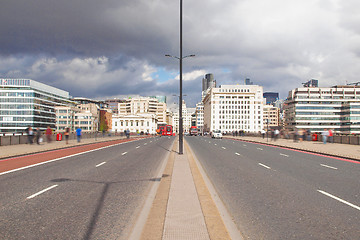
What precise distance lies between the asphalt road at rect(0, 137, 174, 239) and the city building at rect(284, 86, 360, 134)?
144633 mm

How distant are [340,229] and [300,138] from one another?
3815 cm

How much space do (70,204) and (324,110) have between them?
15827cm

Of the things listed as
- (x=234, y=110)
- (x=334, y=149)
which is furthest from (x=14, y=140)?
(x=234, y=110)

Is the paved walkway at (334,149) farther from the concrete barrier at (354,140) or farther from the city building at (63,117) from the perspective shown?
the city building at (63,117)

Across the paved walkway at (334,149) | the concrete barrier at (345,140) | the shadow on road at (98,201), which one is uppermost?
the concrete barrier at (345,140)

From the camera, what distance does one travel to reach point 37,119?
124 m

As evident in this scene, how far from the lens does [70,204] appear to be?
260 inches

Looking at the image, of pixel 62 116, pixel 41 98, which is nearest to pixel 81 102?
pixel 62 116

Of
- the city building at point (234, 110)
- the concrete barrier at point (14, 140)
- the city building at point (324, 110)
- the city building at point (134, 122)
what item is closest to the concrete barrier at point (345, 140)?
the concrete barrier at point (14, 140)

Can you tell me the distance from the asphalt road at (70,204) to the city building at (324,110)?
14463cm

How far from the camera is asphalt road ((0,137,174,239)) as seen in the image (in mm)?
4905

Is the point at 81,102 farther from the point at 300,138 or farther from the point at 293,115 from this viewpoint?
the point at 300,138

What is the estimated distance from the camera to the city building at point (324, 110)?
142 meters

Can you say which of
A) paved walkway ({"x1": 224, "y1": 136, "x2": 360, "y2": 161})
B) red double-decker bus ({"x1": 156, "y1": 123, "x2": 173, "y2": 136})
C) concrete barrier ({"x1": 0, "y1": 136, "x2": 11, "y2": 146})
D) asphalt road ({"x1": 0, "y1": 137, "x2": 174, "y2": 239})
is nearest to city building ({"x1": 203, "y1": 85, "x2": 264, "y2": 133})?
red double-decker bus ({"x1": 156, "y1": 123, "x2": 173, "y2": 136})
